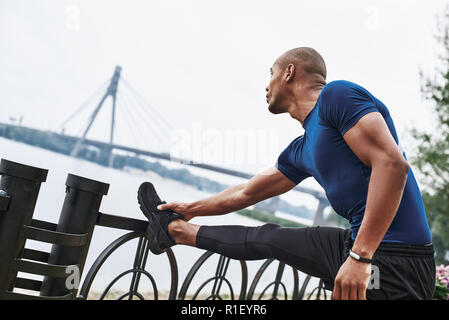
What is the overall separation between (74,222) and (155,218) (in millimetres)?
407

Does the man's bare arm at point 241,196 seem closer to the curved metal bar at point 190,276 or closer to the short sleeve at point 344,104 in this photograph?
the curved metal bar at point 190,276

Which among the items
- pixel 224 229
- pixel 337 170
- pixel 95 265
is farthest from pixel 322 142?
pixel 95 265

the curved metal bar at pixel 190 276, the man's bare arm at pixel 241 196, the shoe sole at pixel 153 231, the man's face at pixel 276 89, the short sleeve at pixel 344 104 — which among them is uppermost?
the man's face at pixel 276 89

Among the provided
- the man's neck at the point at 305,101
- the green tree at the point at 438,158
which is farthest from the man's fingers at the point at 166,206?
the green tree at the point at 438,158

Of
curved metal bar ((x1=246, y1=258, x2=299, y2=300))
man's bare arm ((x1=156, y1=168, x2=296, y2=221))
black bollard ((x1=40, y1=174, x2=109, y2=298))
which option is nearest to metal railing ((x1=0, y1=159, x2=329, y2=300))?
black bollard ((x1=40, y1=174, x2=109, y2=298))

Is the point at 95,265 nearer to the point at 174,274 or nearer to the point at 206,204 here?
the point at 174,274

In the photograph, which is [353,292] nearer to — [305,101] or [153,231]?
[305,101]

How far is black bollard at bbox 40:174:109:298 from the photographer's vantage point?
1.44 metres

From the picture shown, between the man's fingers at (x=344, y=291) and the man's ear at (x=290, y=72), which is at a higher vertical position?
the man's ear at (x=290, y=72)

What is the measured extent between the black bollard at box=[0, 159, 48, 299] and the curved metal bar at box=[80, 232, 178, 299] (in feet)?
0.98

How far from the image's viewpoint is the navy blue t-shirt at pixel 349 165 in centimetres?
124

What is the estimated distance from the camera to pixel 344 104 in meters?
1.23

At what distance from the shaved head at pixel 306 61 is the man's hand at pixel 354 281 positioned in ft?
2.34

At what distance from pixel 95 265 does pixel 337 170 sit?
2.98 feet
